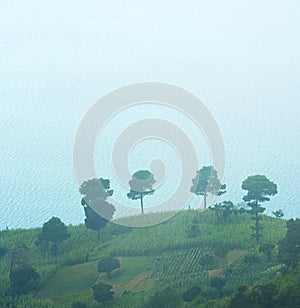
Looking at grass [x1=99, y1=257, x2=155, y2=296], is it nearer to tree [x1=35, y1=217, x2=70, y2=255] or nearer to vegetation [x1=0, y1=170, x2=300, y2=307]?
vegetation [x1=0, y1=170, x2=300, y2=307]

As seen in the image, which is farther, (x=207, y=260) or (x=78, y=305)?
(x=207, y=260)

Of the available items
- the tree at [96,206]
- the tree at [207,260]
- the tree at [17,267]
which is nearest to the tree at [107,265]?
the tree at [17,267]

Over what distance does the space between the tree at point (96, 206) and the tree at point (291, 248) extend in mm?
19431

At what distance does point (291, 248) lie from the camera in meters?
44.1

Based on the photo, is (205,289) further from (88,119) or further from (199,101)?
(199,101)

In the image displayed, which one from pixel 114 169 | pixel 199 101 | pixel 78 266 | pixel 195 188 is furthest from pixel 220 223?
pixel 199 101

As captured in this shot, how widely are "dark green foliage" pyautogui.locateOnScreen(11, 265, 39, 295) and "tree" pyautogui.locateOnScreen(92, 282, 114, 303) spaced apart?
22.3ft

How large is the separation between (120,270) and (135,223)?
1095cm

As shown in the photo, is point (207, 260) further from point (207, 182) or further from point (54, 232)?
point (54, 232)

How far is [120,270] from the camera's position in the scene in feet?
173

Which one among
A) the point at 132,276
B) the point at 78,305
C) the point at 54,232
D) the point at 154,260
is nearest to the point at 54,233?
the point at 54,232

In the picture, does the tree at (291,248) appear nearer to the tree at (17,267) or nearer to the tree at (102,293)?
the tree at (102,293)

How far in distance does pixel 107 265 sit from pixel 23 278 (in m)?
7.02

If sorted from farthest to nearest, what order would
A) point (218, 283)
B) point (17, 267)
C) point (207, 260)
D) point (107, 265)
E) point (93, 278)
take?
point (93, 278), point (17, 267), point (107, 265), point (207, 260), point (218, 283)
